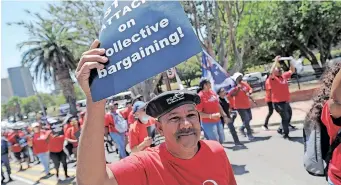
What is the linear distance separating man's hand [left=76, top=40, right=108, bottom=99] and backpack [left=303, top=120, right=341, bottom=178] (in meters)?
1.60

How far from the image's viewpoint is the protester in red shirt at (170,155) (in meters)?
1.38

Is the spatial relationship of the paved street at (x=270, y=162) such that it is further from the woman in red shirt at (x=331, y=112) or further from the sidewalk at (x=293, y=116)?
the woman in red shirt at (x=331, y=112)

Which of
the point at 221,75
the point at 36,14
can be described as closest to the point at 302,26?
the point at 36,14

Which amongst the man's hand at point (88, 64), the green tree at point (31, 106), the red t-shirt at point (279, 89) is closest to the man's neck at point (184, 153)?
the man's hand at point (88, 64)

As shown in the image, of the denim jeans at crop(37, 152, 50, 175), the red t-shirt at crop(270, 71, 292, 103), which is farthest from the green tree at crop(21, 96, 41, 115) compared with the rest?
the red t-shirt at crop(270, 71, 292, 103)

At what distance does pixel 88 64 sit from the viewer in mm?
1328

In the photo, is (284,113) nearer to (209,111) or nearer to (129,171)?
(209,111)

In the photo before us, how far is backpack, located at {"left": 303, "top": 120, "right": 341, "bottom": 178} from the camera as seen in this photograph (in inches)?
→ 91.1

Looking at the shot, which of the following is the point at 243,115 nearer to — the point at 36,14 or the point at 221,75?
the point at 221,75

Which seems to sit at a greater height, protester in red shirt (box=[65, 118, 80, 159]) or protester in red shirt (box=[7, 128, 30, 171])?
protester in red shirt (box=[65, 118, 80, 159])

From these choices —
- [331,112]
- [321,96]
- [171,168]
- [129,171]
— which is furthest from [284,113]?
[129,171]

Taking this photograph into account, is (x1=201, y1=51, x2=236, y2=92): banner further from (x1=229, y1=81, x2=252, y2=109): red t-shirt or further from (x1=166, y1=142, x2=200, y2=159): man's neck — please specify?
(x1=166, y1=142, x2=200, y2=159): man's neck

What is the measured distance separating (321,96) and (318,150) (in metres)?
0.41

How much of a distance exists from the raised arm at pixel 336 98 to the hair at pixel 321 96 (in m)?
0.27
